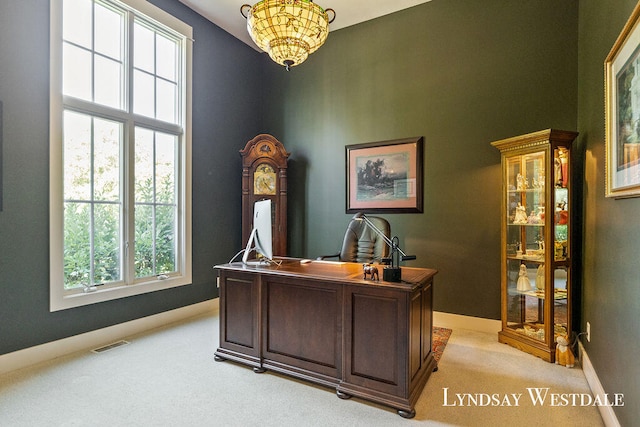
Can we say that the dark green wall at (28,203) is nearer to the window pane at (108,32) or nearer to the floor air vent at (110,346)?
the floor air vent at (110,346)

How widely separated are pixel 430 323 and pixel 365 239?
1278 millimetres

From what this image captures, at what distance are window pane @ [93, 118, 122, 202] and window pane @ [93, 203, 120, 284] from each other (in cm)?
13

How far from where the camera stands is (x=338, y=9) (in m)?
3.96

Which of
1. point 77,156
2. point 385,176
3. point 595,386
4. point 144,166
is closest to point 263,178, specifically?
point 144,166

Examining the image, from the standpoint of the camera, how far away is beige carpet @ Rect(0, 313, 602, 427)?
2.00 meters

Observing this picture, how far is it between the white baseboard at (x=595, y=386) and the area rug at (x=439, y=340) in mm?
1019

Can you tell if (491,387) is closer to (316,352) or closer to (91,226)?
(316,352)

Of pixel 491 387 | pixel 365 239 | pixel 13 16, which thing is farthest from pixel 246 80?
pixel 491 387

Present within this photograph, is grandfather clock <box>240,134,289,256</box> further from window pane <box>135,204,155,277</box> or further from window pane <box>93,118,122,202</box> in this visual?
window pane <box>93,118,122,202</box>

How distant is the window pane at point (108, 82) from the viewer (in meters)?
3.21

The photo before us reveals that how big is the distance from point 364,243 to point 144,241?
2.39 m

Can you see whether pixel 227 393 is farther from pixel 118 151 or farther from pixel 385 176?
pixel 385 176

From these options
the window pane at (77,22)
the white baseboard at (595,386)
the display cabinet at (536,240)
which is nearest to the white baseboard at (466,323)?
the display cabinet at (536,240)

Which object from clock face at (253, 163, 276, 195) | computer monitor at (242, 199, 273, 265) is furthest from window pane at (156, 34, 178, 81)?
computer monitor at (242, 199, 273, 265)
